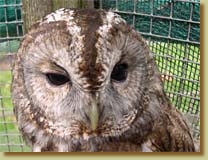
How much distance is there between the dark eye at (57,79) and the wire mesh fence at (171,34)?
94 centimetres

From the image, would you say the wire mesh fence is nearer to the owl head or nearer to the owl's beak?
the owl head

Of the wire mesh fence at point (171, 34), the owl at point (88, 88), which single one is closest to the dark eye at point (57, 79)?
the owl at point (88, 88)

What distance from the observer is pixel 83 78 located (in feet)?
4.74

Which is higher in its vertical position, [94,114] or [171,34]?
[171,34]

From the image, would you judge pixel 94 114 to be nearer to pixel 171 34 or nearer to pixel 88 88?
pixel 88 88

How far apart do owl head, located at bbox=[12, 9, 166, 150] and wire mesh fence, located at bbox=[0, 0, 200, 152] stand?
0.69 metres

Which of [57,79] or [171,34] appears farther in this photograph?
[171,34]

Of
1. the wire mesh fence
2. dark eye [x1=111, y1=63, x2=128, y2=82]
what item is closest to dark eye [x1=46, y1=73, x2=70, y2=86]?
dark eye [x1=111, y1=63, x2=128, y2=82]

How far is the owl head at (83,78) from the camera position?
4.76 feet

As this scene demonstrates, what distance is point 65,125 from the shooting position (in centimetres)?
162

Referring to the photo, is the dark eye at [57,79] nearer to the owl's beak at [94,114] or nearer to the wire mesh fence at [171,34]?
the owl's beak at [94,114]

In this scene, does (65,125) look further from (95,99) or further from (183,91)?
(183,91)

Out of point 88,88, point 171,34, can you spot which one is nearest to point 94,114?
point 88,88

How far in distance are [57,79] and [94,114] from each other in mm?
137
